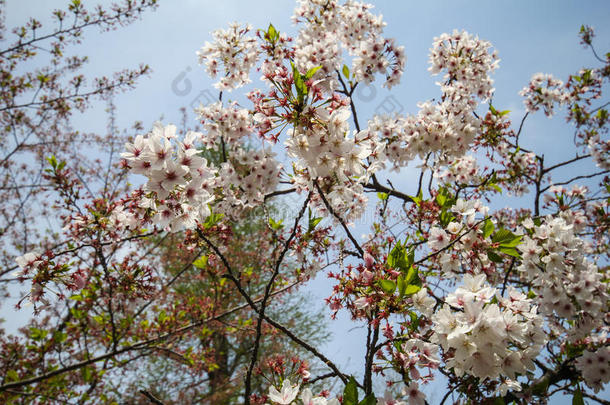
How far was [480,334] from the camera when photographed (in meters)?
1.24

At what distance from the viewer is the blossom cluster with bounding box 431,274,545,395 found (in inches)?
47.8

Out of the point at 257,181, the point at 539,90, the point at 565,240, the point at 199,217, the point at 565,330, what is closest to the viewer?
the point at 199,217

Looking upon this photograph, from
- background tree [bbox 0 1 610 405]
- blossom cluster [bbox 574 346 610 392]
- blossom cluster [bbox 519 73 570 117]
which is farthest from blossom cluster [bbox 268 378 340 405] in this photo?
blossom cluster [bbox 519 73 570 117]

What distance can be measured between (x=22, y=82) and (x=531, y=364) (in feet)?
20.5

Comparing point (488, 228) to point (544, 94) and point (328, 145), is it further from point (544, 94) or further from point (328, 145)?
point (544, 94)

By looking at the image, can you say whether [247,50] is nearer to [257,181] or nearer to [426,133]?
[257,181]

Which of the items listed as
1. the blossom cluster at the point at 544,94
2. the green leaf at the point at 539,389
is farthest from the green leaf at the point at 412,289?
the blossom cluster at the point at 544,94

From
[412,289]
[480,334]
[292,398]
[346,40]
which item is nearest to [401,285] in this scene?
[412,289]

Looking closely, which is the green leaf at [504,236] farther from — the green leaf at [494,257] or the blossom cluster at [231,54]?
the blossom cluster at [231,54]

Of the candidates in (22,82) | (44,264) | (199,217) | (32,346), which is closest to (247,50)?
(199,217)

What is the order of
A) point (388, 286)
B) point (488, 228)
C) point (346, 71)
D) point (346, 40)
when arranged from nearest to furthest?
point (388, 286) → point (488, 228) → point (346, 71) → point (346, 40)

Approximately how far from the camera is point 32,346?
3574mm

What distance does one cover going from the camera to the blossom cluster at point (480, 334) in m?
1.21

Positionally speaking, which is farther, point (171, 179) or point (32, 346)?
point (32, 346)
